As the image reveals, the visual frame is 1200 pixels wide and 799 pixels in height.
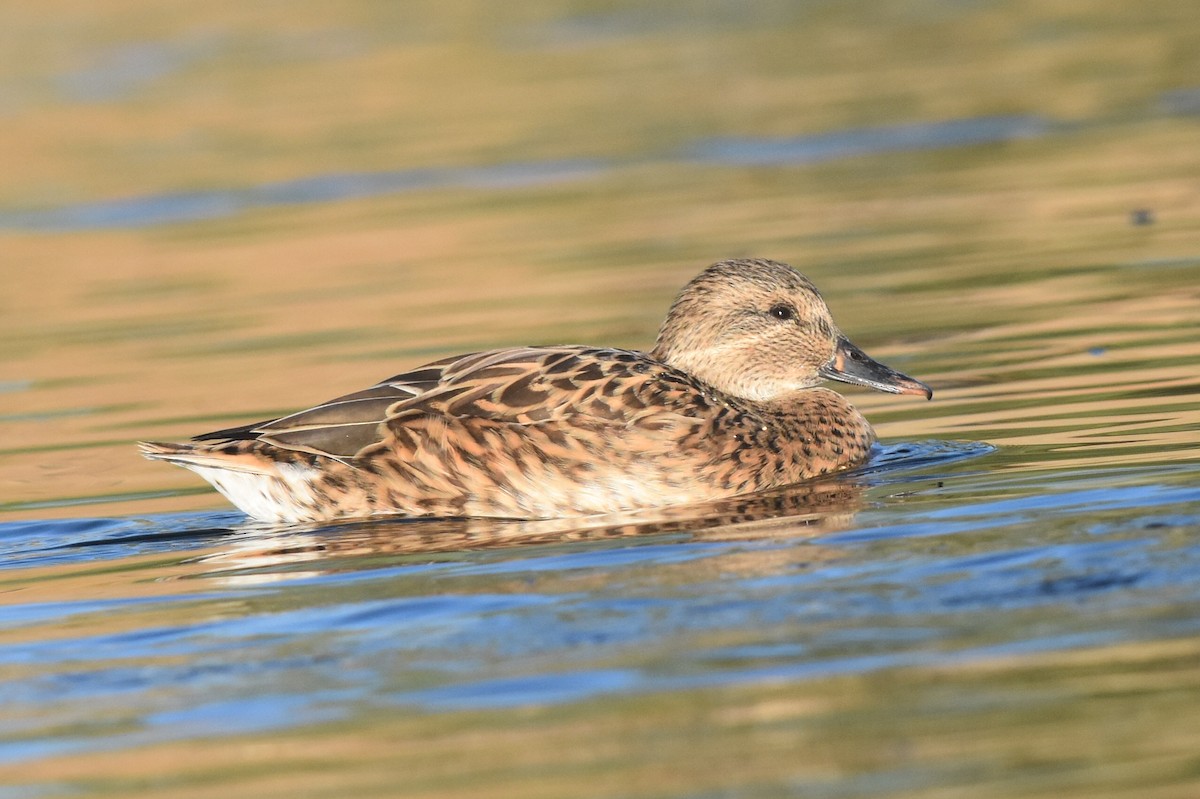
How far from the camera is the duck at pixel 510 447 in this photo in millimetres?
8859

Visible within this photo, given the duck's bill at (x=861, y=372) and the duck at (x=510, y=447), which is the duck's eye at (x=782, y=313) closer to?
the duck's bill at (x=861, y=372)

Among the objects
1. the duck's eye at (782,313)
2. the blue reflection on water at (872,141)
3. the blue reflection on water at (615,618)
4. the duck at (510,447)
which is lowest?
the blue reflection on water at (615,618)

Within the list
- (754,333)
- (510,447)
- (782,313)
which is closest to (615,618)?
(510,447)

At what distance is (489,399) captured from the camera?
8.96 metres

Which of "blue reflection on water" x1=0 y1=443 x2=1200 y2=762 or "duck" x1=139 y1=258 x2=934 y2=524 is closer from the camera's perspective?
"blue reflection on water" x1=0 y1=443 x2=1200 y2=762

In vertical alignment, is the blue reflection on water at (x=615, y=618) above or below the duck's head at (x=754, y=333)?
below

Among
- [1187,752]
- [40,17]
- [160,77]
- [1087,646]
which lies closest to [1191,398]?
[1087,646]

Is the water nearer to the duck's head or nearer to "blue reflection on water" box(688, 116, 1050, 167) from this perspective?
"blue reflection on water" box(688, 116, 1050, 167)

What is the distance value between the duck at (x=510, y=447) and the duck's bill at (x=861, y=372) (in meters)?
0.57

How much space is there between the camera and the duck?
8859mm

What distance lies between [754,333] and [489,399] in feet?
5.18

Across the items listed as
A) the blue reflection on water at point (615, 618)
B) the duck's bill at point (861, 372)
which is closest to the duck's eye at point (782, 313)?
the duck's bill at point (861, 372)

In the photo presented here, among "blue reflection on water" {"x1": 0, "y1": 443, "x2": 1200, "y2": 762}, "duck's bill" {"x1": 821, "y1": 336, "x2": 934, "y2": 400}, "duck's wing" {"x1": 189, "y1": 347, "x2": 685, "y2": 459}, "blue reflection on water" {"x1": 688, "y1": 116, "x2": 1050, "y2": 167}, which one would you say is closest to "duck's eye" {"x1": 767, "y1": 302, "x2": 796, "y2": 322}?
"duck's bill" {"x1": 821, "y1": 336, "x2": 934, "y2": 400}

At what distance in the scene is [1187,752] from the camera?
5230 millimetres
